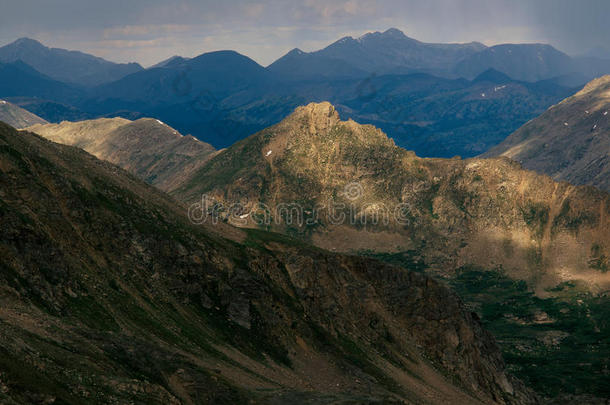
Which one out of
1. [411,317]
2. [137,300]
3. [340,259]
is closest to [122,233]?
[137,300]

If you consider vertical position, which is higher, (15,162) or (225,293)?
(15,162)

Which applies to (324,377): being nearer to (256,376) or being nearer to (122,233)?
(256,376)

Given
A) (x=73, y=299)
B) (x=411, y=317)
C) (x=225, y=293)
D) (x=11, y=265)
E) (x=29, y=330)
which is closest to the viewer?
(x=29, y=330)

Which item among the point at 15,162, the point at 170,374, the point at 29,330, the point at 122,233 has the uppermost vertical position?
the point at 15,162

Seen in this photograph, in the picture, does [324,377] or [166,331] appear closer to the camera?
[166,331]

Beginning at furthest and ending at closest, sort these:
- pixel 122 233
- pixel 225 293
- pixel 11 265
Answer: pixel 225 293 < pixel 122 233 < pixel 11 265

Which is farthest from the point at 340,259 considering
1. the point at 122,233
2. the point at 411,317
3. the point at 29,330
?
the point at 29,330

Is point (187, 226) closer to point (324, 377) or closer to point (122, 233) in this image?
point (122, 233)
